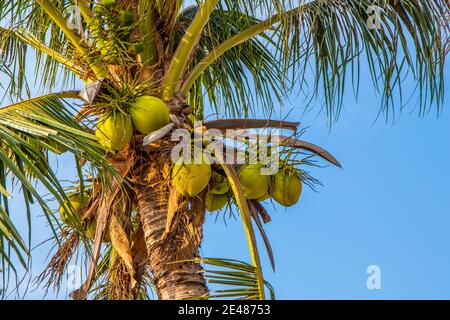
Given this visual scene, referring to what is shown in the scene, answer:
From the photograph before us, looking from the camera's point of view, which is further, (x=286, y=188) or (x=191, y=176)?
(x=286, y=188)

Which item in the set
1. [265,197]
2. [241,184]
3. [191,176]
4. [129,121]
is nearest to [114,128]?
[129,121]

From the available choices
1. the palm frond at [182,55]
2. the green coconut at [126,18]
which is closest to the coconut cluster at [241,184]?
the palm frond at [182,55]

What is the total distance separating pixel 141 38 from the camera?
4.94 metres

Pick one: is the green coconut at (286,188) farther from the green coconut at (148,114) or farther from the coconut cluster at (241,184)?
the green coconut at (148,114)

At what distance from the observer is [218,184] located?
4855 mm

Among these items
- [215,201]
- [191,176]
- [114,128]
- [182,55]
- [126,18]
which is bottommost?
[215,201]

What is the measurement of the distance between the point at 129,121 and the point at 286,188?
100cm

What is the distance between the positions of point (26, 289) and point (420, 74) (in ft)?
9.26

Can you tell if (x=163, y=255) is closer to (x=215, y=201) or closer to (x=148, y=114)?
(x=215, y=201)

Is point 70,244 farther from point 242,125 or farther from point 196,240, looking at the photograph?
point 242,125

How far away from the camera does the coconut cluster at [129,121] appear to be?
457 cm

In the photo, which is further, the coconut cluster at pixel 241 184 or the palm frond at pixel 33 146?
the coconut cluster at pixel 241 184

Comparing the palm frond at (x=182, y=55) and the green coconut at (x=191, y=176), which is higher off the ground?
the palm frond at (x=182, y=55)

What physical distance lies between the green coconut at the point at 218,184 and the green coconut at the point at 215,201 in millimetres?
42
